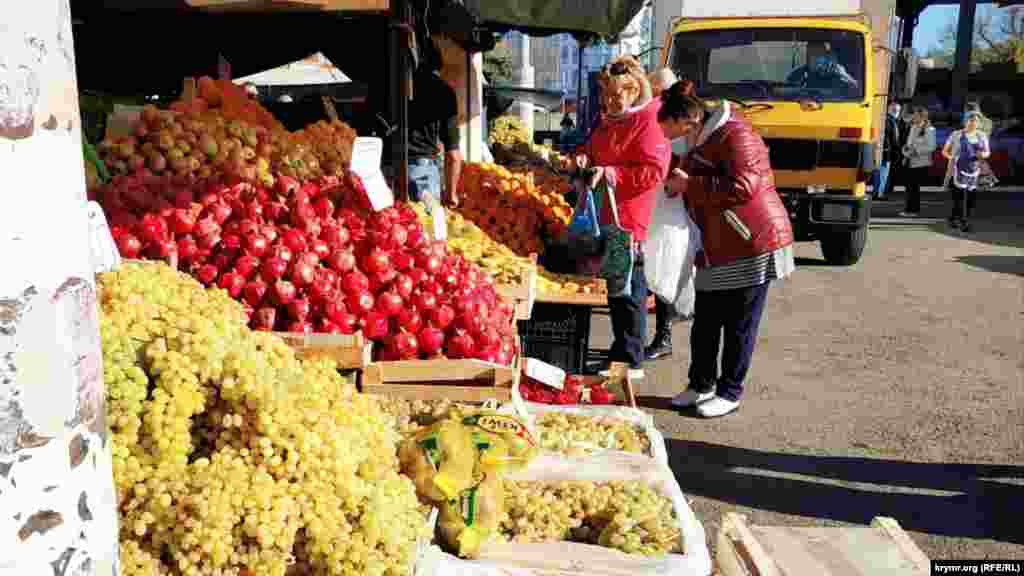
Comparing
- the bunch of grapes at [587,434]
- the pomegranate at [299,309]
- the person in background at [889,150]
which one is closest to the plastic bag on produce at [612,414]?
the bunch of grapes at [587,434]

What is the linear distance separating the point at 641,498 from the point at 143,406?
4.43 ft

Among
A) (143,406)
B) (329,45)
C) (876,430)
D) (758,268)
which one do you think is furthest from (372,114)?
(143,406)

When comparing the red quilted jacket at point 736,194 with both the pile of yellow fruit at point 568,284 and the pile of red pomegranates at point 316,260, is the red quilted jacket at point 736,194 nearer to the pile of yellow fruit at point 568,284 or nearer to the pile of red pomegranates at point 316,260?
the pile of yellow fruit at point 568,284

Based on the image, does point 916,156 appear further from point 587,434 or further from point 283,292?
point 283,292

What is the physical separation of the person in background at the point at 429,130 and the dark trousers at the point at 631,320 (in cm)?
140

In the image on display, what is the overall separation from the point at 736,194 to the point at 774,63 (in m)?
5.46

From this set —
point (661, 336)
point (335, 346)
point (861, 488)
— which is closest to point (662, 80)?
point (661, 336)

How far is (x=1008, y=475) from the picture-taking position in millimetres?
4273

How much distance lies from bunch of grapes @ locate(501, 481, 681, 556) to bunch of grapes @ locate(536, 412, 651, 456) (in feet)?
0.78

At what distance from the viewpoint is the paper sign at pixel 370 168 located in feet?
10.9

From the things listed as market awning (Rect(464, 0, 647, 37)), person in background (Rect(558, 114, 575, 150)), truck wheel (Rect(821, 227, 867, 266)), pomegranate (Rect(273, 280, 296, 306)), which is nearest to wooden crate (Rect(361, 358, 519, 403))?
pomegranate (Rect(273, 280, 296, 306))

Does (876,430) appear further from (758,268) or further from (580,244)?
(580,244)

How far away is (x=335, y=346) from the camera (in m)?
2.78

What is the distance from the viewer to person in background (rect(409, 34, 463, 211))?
5.66 m
